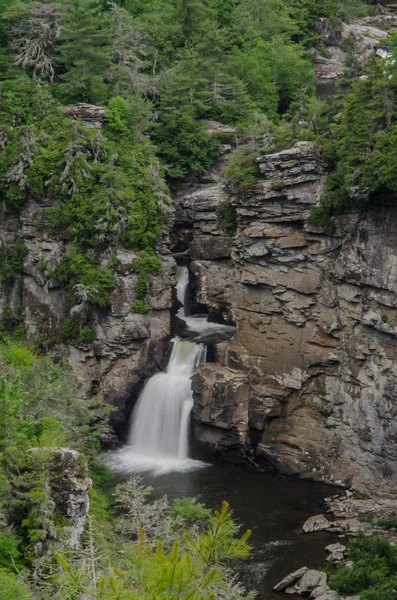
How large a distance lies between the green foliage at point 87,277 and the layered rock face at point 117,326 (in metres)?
0.42

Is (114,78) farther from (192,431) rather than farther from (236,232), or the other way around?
(192,431)

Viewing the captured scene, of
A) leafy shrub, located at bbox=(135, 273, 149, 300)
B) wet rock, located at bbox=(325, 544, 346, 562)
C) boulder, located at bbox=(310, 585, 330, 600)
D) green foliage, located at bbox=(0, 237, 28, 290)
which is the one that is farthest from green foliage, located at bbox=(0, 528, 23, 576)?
green foliage, located at bbox=(0, 237, 28, 290)

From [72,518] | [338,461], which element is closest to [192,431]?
[338,461]

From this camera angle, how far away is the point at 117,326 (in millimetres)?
43969

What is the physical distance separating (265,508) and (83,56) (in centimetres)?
3008

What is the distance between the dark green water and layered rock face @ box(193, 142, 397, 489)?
1438 mm

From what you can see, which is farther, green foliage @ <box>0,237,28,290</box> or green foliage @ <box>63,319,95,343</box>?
green foliage @ <box>0,237,28,290</box>

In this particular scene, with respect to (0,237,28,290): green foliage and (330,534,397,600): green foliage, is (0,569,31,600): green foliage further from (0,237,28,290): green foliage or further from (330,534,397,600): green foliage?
(0,237,28,290): green foliage

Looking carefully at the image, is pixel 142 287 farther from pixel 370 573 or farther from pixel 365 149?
pixel 370 573

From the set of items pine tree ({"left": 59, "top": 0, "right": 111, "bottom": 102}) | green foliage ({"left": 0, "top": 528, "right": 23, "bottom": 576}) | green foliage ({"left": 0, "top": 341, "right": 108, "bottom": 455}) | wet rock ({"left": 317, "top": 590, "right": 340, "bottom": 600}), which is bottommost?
wet rock ({"left": 317, "top": 590, "right": 340, "bottom": 600})

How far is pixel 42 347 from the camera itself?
153ft

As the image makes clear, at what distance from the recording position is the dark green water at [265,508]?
31.9m

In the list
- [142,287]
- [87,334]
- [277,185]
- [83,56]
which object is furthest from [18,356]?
[83,56]

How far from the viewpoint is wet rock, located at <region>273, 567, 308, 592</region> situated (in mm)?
30438
